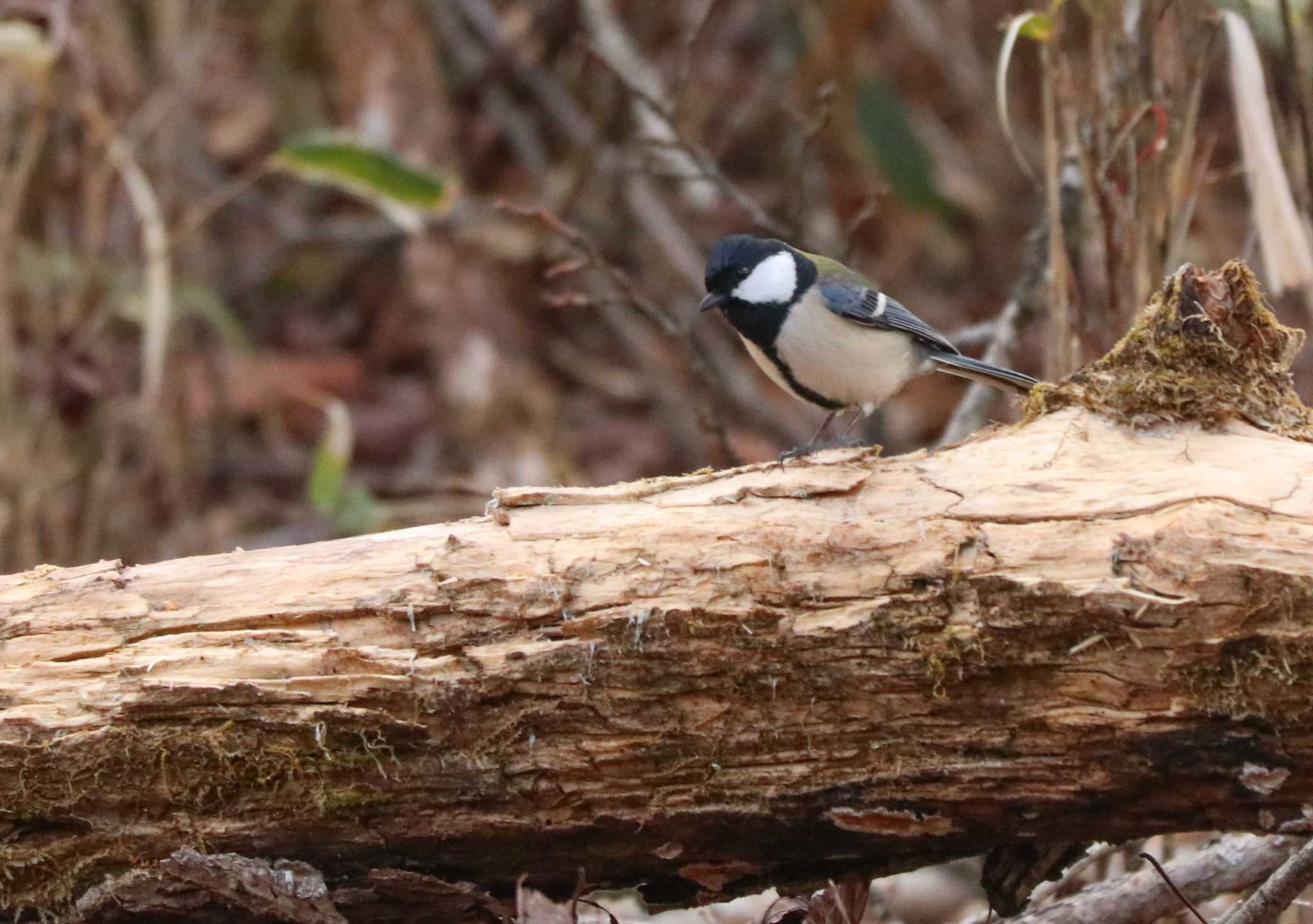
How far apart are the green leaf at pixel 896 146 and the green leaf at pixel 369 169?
7.92 feet

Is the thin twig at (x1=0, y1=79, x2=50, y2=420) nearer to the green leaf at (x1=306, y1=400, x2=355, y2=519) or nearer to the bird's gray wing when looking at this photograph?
the green leaf at (x1=306, y1=400, x2=355, y2=519)

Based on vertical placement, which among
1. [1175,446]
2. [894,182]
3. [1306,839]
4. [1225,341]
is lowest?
[1306,839]

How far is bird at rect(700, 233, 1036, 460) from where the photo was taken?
3.29 m

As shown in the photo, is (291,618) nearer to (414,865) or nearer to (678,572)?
(414,865)

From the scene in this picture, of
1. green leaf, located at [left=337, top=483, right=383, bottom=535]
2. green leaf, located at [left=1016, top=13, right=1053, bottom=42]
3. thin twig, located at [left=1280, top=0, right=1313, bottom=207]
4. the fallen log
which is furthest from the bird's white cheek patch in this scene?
green leaf, located at [left=337, top=483, right=383, bottom=535]

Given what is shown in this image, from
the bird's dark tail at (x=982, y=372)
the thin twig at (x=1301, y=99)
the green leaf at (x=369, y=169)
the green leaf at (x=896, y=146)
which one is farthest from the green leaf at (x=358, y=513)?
the thin twig at (x=1301, y=99)

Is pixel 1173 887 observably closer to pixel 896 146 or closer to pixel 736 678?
pixel 736 678

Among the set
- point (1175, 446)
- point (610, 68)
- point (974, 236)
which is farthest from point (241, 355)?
point (1175, 446)

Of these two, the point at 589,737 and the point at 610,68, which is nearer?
the point at 589,737

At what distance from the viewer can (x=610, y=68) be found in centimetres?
435

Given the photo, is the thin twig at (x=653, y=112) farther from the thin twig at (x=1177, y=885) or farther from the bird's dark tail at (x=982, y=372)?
the thin twig at (x=1177, y=885)

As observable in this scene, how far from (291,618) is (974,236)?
6267 mm

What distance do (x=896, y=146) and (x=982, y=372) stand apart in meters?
3.10

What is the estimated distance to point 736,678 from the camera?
2.20 metres
